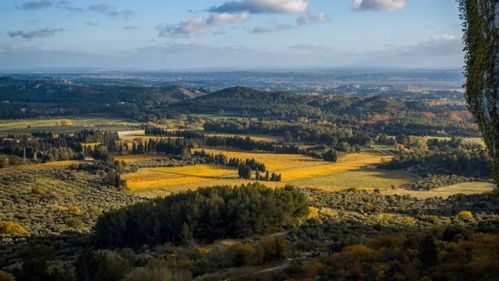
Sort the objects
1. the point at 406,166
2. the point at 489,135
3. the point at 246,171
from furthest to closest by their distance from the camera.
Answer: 1. the point at 406,166
2. the point at 246,171
3. the point at 489,135

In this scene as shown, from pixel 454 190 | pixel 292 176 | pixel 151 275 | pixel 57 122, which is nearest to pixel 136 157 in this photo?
pixel 292 176

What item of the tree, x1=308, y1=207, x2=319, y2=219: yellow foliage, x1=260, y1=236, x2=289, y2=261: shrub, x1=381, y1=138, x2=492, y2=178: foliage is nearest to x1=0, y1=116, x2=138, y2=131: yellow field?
the tree

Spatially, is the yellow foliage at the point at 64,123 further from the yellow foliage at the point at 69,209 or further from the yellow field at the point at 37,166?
the yellow foliage at the point at 69,209

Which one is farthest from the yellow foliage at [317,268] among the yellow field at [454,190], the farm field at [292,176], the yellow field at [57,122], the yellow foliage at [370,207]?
the yellow field at [57,122]

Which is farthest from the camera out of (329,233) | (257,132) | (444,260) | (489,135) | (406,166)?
(257,132)

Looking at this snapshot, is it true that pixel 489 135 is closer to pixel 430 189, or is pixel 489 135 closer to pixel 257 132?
pixel 430 189

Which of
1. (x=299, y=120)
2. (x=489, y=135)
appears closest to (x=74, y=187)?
(x=489, y=135)
